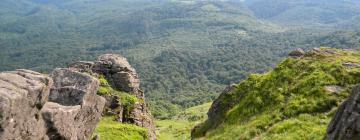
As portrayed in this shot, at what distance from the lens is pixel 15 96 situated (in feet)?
60.1

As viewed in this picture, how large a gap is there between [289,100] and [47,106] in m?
14.2

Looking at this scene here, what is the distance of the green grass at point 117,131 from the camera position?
37.8 metres

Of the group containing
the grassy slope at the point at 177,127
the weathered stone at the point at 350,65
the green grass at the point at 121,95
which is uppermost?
the weathered stone at the point at 350,65

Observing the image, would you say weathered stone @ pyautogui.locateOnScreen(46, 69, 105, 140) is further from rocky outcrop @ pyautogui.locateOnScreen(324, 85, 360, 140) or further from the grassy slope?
the grassy slope

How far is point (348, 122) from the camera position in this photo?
16656 millimetres

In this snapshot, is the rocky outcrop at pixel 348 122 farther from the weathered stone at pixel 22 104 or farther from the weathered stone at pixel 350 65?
the weathered stone at pixel 350 65

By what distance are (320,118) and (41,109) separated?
14.3 metres

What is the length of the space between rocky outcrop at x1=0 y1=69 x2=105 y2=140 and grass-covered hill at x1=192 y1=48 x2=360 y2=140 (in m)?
8.37

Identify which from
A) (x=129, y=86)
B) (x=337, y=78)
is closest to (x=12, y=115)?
(x=337, y=78)

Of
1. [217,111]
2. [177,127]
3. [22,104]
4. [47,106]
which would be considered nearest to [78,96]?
[47,106]

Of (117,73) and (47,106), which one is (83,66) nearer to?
(117,73)

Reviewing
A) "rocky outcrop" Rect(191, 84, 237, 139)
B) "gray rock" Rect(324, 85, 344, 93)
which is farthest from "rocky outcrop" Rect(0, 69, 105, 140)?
"gray rock" Rect(324, 85, 344, 93)

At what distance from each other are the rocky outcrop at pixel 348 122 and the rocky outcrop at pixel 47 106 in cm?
1232

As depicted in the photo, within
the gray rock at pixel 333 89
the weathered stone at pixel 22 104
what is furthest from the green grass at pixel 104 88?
the gray rock at pixel 333 89
